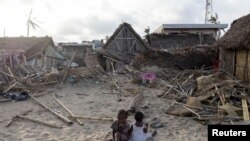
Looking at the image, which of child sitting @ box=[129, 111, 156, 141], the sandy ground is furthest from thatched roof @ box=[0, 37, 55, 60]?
child sitting @ box=[129, 111, 156, 141]

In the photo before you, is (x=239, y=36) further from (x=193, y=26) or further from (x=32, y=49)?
(x=32, y=49)

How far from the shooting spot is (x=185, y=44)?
92.6ft

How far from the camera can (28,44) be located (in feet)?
98.8

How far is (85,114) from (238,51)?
32.9 ft

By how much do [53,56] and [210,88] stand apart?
72.2 feet

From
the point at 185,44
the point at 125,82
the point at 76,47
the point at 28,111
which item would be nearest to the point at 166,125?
the point at 28,111

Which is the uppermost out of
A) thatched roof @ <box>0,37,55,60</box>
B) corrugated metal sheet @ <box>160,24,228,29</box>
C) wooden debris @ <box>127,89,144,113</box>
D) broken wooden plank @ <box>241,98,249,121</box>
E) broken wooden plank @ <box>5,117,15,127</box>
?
corrugated metal sheet @ <box>160,24,228,29</box>

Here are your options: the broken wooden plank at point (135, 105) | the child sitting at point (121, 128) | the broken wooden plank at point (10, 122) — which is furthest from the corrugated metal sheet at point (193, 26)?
the child sitting at point (121, 128)

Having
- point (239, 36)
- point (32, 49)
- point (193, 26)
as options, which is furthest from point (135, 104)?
point (193, 26)

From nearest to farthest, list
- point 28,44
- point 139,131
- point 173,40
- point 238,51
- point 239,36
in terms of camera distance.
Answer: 1. point 139,131
2. point 239,36
3. point 238,51
4. point 173,40
5. point 28,44

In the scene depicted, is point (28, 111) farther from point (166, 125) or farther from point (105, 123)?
point (166, 125)

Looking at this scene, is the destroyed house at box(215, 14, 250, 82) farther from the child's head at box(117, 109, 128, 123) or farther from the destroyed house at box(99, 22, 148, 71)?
the child's head at box(117, 109, 128, 123)

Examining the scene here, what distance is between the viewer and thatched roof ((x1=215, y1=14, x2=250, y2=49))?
1707cm

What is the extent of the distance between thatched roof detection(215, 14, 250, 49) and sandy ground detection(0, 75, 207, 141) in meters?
4.66
